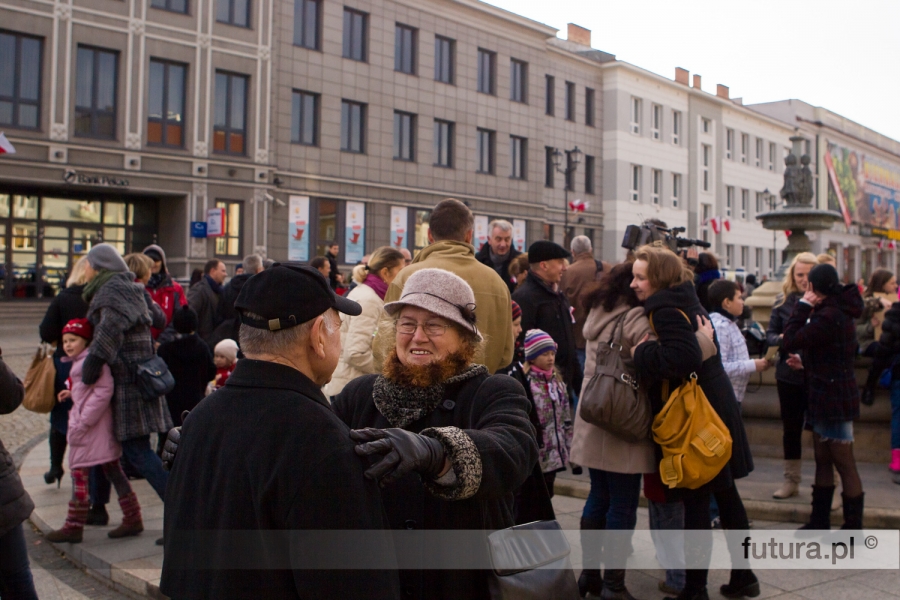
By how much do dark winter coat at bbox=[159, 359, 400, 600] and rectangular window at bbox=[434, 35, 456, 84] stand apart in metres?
32.3

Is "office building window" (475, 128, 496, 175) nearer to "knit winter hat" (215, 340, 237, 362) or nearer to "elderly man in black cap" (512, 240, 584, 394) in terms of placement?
"knit winter hat" (215, 340, 237, 362)

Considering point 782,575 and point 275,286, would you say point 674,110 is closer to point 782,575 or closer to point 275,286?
point 782,575

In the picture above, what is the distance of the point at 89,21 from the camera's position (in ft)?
79.3

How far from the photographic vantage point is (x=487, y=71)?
34.9m

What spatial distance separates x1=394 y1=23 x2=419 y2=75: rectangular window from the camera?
31641 mm

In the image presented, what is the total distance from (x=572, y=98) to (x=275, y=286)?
1570 inches

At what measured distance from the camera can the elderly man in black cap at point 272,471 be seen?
1770mm

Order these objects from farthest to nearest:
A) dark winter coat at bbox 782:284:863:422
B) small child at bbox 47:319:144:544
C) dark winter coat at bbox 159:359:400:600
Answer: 1. small child at bbox 47:319:144:544
2. dark winter coat at bbox 782:284:863:422
3. dark winter coat at bbox 159:359:400:600

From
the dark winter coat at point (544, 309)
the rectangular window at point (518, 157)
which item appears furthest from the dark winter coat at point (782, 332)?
the rectangular window at point (518, 157)

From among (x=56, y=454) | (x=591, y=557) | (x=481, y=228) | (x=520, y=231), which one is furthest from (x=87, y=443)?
(x=520, y=231)

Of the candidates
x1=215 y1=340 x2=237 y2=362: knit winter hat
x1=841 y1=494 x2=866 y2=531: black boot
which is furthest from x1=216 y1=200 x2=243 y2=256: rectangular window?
x1=841 y1=494 x2=866 y2=531: black boot

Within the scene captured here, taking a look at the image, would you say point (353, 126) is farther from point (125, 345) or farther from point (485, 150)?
point (125, 345)

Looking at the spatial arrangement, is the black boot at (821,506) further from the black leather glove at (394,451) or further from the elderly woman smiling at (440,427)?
the black leather glove at (394,451)

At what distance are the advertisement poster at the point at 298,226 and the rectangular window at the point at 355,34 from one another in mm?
5930
